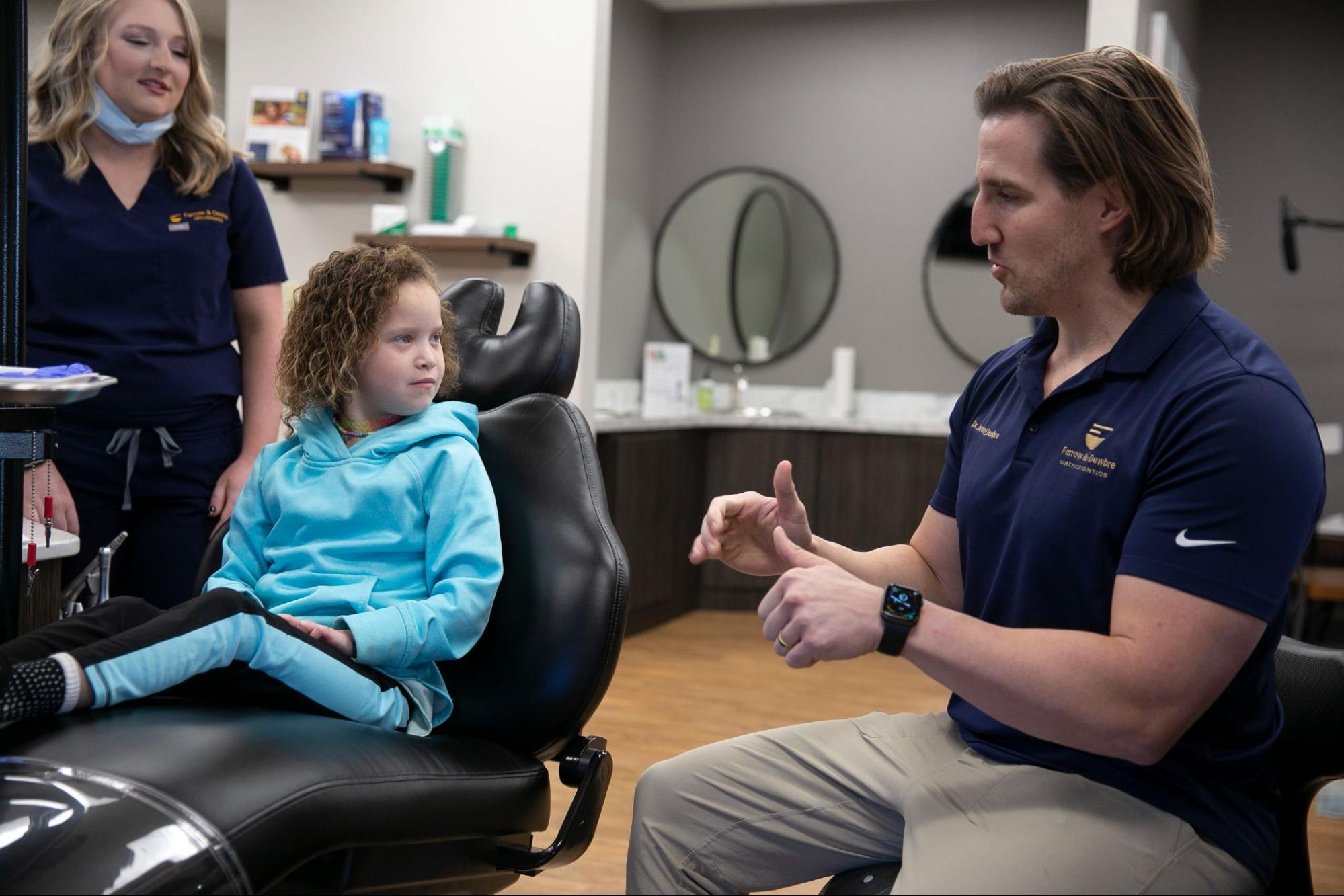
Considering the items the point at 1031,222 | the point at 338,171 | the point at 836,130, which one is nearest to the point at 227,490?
the point at 1031,222

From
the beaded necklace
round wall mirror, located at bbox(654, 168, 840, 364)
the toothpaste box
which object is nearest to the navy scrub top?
the beaded necklace

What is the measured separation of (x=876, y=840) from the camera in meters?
1.36

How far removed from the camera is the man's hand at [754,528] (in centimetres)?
141

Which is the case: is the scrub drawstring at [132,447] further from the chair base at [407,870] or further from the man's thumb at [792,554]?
the man's thumb at [792,554]

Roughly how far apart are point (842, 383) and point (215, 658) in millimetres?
4352

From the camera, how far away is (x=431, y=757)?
1425 mm

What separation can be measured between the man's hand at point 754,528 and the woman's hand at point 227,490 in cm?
92

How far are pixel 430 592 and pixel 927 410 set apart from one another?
4.20 metres

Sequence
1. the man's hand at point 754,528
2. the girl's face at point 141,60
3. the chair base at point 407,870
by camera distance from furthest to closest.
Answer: the girl's face at point 141,60, the man's hand at point 754,528, the chair base at point 407,870

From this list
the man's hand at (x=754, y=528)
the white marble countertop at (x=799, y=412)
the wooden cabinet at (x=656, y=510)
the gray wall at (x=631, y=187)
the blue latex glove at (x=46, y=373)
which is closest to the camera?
the blue latex glove at (x=46, y=373)

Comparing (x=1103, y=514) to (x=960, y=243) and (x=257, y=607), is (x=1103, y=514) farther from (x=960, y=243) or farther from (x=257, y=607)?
(x=960, y=243)

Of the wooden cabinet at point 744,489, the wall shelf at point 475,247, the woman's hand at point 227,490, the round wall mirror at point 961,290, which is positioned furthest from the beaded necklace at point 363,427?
the round wall mirror at point 961,290

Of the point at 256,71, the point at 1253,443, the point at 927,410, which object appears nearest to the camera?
the point at 1253,443

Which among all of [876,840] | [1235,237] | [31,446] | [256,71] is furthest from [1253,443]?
[1235,237]
